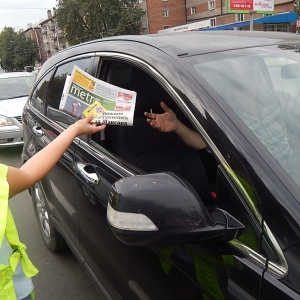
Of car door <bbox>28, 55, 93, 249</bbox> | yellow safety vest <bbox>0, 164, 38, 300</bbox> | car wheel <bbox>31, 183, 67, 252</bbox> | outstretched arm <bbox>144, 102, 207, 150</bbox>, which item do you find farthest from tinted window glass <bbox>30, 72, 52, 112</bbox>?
yellow safety vest <bbox>0, 164, 38, 300</bbox>

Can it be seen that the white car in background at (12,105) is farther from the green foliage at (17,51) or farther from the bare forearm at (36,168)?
the green foliage at (17,51)

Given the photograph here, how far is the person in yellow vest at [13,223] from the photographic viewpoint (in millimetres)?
1230

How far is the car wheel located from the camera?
2918 millimetres

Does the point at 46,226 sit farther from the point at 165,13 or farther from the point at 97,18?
the point at 165,13

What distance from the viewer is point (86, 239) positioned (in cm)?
204

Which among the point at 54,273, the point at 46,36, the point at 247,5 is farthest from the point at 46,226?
the point at 46,36

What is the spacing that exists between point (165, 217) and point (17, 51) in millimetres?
87567

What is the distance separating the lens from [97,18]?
4559 cm

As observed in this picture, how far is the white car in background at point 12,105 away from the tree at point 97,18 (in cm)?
3761

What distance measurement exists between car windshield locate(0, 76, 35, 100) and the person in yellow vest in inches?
262

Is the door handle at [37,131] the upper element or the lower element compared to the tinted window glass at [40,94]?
lower

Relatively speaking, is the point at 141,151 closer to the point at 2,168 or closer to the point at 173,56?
the point at 173,56

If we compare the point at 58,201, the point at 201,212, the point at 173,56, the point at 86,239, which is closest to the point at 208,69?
the point at 173,56

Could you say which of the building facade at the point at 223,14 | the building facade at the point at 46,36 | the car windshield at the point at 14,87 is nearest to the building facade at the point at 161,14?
the building facade at the point at 223,14
